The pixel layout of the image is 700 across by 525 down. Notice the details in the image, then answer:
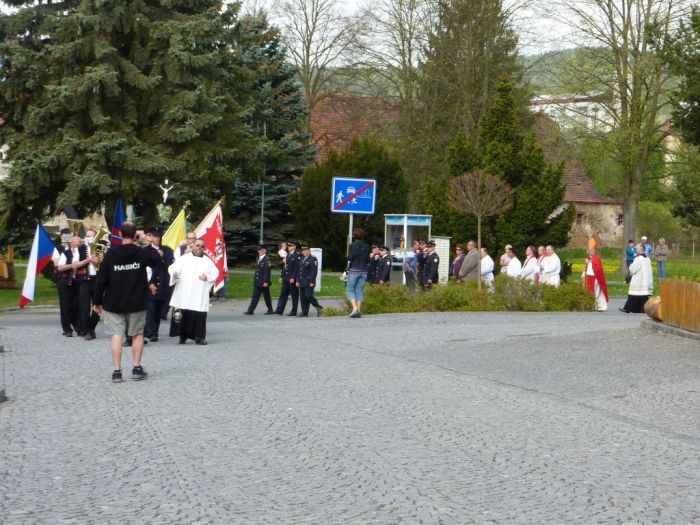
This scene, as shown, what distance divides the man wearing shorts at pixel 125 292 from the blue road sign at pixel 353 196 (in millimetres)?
12358

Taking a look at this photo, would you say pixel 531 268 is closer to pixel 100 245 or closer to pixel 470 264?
pixel 470 264

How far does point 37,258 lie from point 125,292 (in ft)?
29.1

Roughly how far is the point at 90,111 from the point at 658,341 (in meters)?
19.0

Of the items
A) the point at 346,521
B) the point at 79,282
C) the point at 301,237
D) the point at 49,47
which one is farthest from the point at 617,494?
the point at 301,237

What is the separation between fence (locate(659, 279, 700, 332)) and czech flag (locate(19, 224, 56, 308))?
36.6 feet

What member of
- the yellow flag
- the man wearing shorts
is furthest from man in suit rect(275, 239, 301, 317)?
the man wearing shorts

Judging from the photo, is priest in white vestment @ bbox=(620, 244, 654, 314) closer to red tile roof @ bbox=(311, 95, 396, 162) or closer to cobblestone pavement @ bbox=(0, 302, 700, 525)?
cobblestone pavement @ bbox=(0, 302, 700, 525)

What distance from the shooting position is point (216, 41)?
32188mm

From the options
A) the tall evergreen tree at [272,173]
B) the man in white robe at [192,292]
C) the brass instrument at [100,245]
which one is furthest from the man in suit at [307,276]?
the tall evergreen tree at [272,173]

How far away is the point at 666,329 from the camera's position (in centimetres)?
1823

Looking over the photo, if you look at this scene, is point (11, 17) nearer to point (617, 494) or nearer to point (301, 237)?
point (301, 237)

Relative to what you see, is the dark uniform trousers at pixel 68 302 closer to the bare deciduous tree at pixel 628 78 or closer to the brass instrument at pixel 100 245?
the brass instrument at pixel 100 245

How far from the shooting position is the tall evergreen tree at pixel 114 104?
99.8ft

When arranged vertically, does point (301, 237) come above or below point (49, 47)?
below
